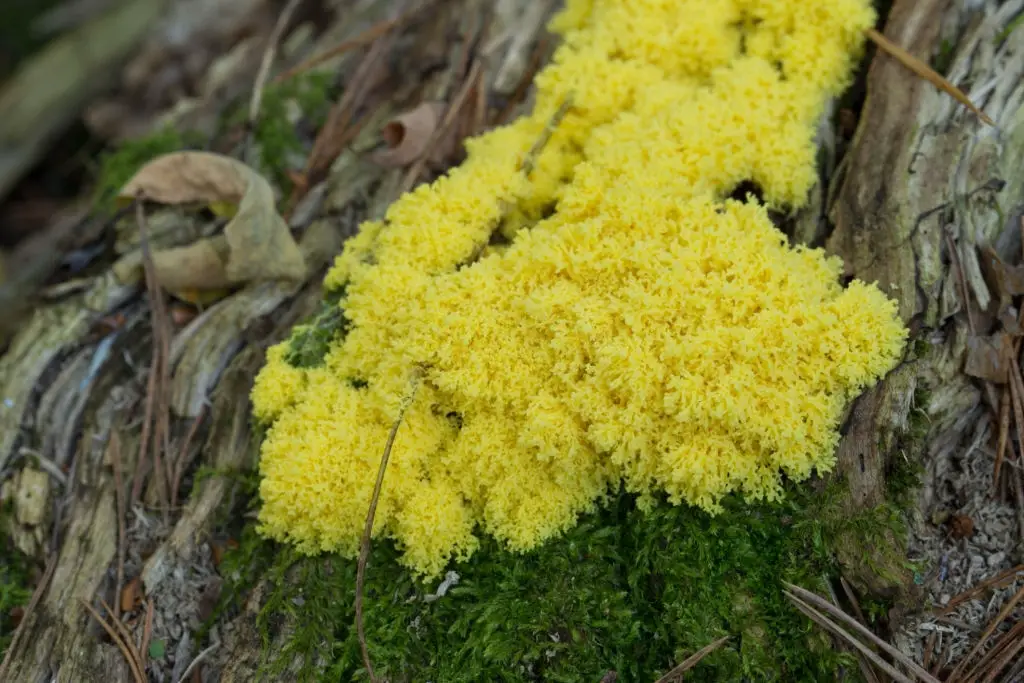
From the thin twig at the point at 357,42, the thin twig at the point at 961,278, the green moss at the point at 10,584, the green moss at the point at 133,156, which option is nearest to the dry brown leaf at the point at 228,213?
the green moss at the point at 133,156

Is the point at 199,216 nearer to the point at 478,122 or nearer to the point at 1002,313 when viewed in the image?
the point at 478,122

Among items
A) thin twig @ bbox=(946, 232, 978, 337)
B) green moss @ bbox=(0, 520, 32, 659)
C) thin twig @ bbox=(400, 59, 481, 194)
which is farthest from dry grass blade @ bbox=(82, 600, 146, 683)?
thin twig @ bbox=(946, 232, 978, 337)

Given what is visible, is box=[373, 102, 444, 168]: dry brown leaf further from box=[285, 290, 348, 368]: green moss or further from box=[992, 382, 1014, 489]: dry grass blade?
box=[992, 382, 1014, 489]: dry grass blade

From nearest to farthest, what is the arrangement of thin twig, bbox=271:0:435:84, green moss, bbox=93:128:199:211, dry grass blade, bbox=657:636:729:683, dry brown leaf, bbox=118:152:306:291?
dry grass blade, bbox=657:636:729:683 → dry brown leaf, bbox=118:152:306:291 → green moss, bbox=93:128:199:211 → thin twig, bbox=271:0:435:84

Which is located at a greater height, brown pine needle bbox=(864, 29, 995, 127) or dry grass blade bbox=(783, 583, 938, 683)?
brown pine needle bbox=(864, 29, 995, 127)

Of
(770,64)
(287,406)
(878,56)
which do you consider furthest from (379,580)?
(878,56)

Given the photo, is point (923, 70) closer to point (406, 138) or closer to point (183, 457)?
point (406, 138)
